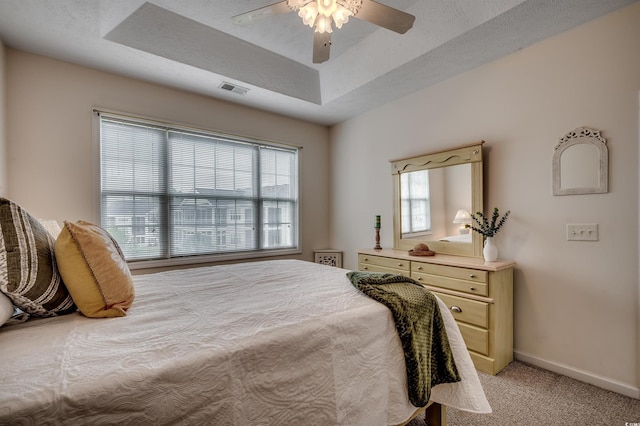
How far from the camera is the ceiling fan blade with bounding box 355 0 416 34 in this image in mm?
1577

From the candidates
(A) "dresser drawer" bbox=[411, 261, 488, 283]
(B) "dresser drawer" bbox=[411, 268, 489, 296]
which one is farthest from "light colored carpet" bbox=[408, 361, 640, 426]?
(A) "dresser drawer" bbox=[411, 261, 488, 283]

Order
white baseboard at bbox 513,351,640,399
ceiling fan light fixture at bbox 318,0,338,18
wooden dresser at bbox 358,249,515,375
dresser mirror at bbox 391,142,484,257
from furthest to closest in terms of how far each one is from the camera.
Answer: dresser mirror at bbox 391,142,484,257 → wooden dresser at bbox 358,249,515,375 → white baseboard at bbox 513,351,640,399 → ceiling fan light fixture at bbox 318,0,338,18

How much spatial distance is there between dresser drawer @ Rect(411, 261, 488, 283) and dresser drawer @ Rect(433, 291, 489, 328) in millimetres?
176

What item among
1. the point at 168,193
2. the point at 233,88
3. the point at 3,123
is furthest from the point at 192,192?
the point at 3,123

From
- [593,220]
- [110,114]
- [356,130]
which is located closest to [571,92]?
[593,220]

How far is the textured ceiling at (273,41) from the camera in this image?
2061 millimetres

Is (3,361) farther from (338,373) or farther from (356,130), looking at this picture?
(356,130)

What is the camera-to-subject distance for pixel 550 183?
2.30 meters

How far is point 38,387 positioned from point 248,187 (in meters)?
3.09

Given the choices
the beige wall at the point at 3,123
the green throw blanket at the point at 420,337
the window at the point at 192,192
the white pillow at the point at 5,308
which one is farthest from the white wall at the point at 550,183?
the beige wall at the point at 3,123

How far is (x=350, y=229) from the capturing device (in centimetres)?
410

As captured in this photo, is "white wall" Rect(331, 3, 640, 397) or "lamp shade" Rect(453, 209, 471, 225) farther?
"lamp shade" Rect(453, 209, 471, 225)

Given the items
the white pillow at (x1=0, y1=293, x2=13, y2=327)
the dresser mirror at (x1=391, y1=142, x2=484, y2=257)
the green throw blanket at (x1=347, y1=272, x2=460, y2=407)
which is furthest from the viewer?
the dresser mirror at (x1=391, y1=142, x2=484, y2=257)

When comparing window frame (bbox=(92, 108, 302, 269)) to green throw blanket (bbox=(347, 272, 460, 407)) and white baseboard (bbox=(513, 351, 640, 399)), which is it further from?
white baseboard (bbox=(513, 351, 640, 399))
